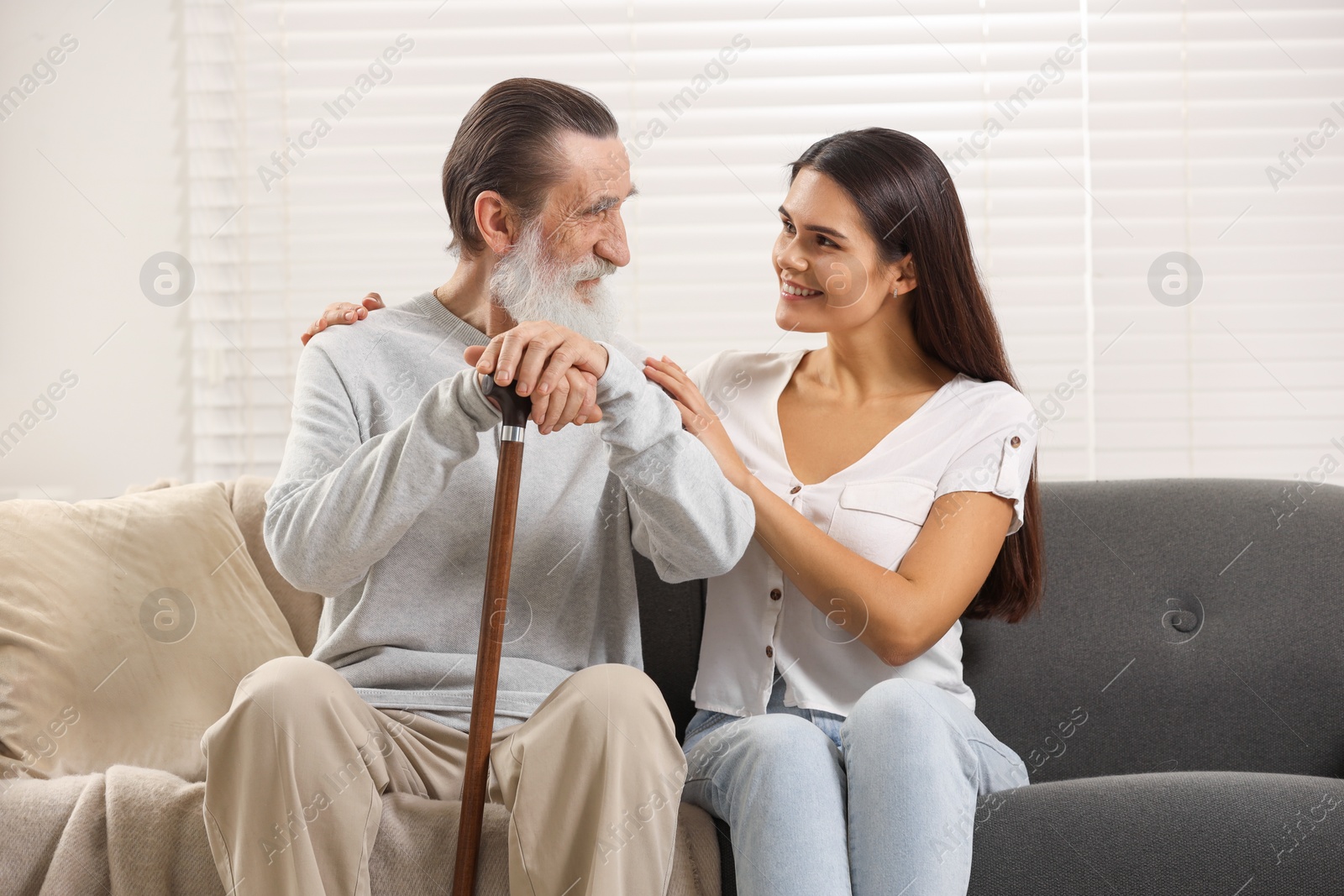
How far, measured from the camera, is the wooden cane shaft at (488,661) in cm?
120

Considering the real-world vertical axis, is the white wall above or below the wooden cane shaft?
above

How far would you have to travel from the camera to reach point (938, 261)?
5.56 feet

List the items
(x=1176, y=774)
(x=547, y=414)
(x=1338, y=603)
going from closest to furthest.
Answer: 1. (x=547, y=414)
2. (x=1176, y=774)
3. (x=1338, y=603)

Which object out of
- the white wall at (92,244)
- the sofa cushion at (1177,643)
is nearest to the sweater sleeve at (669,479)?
the sofa cushion at (1177,643)

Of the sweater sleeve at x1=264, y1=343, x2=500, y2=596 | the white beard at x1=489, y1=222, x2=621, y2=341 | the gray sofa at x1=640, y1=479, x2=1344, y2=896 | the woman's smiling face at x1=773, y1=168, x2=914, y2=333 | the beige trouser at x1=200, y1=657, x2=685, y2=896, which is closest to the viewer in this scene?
the beige trouser at x1=200, y1=657, x2=685, y2=896

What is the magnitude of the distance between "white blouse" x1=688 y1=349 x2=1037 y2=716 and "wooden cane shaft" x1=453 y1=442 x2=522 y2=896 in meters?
0.46

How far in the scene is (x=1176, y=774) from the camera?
1421mm

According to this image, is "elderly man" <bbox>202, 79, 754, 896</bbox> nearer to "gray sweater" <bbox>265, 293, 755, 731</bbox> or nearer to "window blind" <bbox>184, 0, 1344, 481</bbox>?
"gray sweater" <bbox>265, 293, 755, 731</bbox>

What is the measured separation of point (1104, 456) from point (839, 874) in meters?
1.46

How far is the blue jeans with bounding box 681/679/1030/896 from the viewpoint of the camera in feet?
3.89

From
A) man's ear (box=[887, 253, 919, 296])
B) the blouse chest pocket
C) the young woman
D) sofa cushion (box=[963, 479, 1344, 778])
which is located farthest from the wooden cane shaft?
sofa cushion (box=[963, 479, 1344, 778])

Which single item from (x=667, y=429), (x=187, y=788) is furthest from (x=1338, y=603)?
(x=187, y=788)

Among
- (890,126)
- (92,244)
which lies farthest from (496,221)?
(92,244)

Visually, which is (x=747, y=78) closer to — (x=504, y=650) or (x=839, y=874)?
(x=504, y=650)
